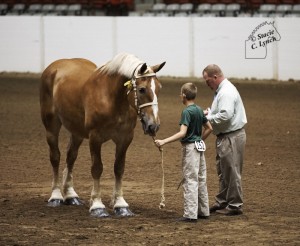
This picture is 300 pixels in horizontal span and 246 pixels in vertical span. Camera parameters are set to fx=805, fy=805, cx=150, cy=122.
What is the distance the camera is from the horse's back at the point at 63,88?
11492 mm

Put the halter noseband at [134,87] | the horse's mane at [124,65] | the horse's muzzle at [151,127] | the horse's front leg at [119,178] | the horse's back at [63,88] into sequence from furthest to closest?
the horse's back at [63,88], the horse's front leg at [119,178], the horse's mane at [124,65], the halter noseband at [134,87], the horse's muzzle at [151,127]

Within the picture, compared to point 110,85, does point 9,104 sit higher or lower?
lower

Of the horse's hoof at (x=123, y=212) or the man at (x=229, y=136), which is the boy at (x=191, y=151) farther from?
the horse's hoof at (x=123, y=212)

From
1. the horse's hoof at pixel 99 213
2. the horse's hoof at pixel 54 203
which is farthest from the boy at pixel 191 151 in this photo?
the horse's hoof at pixel 54 203

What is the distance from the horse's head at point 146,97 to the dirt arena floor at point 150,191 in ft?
4.20

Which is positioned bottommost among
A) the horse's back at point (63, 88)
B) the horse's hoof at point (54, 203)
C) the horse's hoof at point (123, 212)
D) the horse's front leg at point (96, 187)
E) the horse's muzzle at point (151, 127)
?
the horse's hoof at point (54, 203)

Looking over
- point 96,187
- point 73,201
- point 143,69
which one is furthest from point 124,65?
point 73,201

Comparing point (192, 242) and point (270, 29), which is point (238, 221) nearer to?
point (192, 242)

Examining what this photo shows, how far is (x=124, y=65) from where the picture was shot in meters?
10.5

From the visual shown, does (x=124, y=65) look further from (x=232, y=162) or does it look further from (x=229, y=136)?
(x=232, y=162)

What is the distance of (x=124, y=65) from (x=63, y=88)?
1.57m

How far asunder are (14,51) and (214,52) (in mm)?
7786

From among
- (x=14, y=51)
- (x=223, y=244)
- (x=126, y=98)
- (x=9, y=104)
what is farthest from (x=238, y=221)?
(x=14, y=51)

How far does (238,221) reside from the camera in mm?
10219
